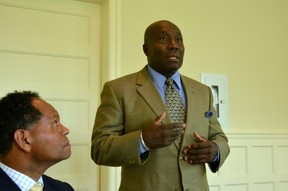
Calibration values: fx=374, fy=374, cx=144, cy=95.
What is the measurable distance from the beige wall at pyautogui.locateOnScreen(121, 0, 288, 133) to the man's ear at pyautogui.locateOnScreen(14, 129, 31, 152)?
140 centimetres

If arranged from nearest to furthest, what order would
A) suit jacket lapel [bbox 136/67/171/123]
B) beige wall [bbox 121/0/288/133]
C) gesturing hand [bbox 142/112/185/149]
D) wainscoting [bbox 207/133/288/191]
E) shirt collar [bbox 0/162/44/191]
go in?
shirt collar [bbox 0/162/44/191], gesturing hand [bbox 142/112/185/149], suit jacket lapel [bbox 136/67/171/123], beige wall [bbox 121/0/288/133], wainscoting [bbox 207/133/288/191]

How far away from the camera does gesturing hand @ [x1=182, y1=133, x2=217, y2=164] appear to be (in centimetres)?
158

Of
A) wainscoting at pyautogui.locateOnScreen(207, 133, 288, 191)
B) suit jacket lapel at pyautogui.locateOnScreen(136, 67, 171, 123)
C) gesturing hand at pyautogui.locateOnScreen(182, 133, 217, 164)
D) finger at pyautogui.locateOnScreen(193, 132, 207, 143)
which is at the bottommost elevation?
wainscoting at pyautogui.locateOnScreen(207, 133, 288, 191)

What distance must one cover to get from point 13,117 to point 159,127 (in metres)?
0.55

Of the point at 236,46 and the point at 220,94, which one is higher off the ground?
the point at 236,46

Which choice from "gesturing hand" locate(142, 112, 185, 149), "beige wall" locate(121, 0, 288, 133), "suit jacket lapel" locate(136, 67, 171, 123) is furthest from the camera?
"beige wall" locate(121, 0, 288, 133)

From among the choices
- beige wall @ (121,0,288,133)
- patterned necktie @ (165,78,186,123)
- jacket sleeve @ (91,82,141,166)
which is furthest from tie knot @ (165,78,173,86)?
beige wall @ (121,0,288,133)

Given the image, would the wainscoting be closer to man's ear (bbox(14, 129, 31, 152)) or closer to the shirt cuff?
the shirt cuff

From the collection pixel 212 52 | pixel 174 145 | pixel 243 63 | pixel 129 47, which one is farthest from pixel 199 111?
pixel 243 63

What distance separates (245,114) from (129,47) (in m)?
1.19

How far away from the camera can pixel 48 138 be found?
1408 mm

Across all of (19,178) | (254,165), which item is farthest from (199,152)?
(254,165)

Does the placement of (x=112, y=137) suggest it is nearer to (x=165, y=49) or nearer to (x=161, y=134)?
(x=161, y=134)

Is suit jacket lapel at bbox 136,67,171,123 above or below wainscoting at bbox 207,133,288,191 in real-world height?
above
